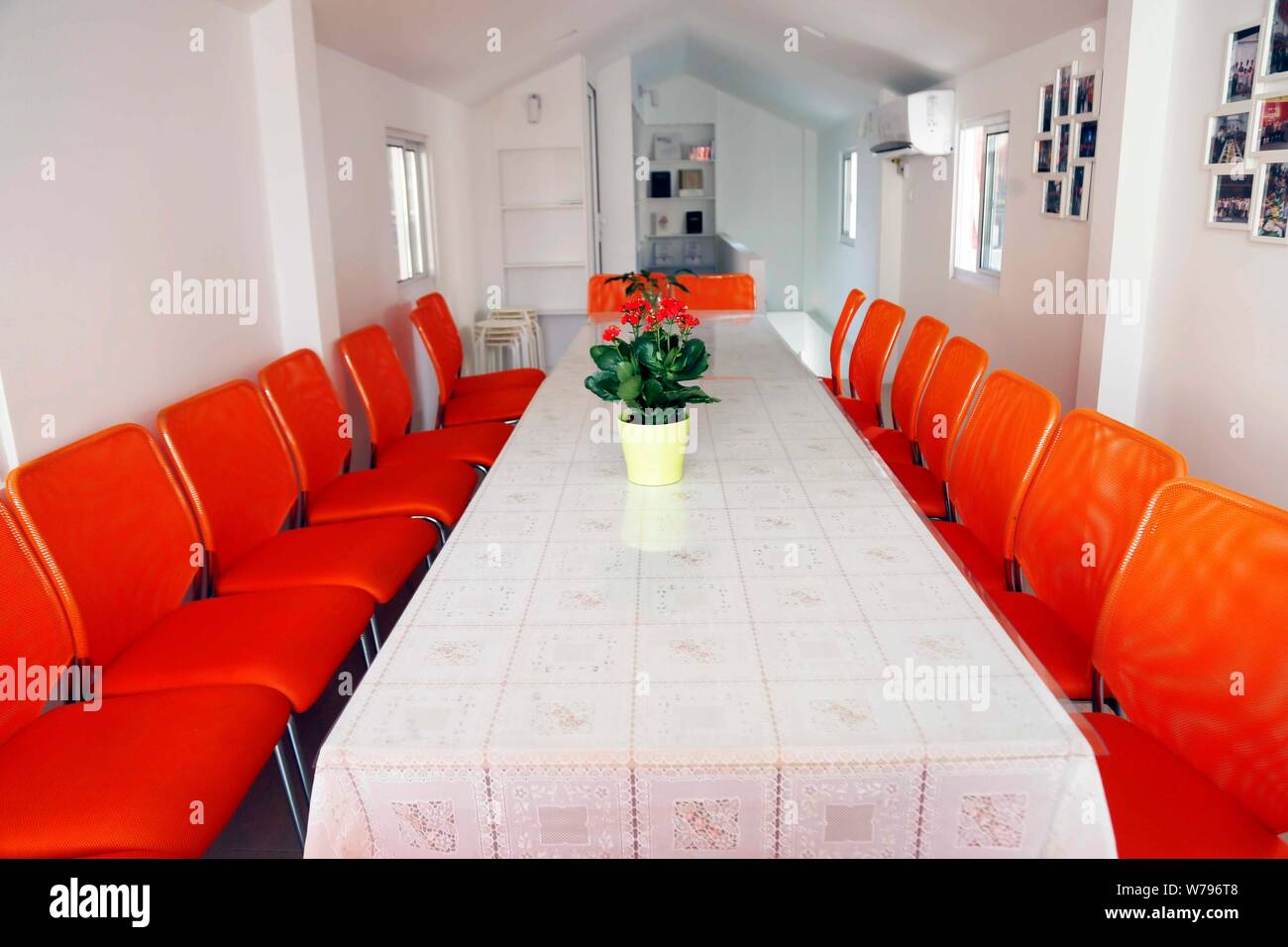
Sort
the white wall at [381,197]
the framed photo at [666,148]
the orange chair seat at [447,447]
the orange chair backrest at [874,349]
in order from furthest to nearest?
the framed photo at [666,148] < the white wall at [381,197] < the orange chair backrest at [874,349] < the orange chair seat at [447,447]

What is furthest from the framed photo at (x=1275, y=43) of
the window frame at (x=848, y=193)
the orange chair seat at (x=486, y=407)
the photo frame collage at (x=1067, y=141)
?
the window frame at (x=848, y=193)

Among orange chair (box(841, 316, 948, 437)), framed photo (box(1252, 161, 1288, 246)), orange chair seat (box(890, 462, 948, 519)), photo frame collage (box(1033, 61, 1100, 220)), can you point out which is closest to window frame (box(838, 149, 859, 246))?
photo frame collage (box(1033, 61, 1100, 220))

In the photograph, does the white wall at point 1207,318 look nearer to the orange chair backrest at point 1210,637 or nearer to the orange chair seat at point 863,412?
the orange chair seat at point 863,412

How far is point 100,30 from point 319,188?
1.13 meters

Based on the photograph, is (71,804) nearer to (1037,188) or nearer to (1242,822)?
(1242,822)

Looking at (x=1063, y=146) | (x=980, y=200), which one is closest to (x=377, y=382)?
(x=1063, y=146)

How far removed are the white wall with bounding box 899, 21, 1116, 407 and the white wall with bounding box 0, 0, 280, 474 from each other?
3.01 metres

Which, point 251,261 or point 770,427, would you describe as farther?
point 251,261

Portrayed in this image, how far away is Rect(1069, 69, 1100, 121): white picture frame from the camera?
150 inches

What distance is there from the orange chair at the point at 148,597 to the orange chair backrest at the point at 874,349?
7.24 feet

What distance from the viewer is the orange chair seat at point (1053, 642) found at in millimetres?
1869

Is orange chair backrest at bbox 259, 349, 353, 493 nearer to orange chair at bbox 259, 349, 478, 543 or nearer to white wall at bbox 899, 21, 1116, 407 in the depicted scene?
orange chair at bbox 259, 349, 478, 543

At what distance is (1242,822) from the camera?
143cm
